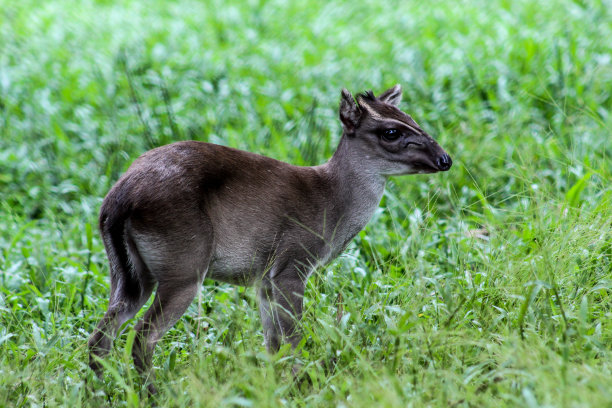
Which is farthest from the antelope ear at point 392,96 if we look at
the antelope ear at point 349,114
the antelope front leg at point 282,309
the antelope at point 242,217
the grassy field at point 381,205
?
the antelope front leg at point 282,309

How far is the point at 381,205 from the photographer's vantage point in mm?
6270

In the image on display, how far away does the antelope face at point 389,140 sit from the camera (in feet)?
15.0

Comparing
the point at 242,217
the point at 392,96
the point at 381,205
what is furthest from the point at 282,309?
the point at 381,205

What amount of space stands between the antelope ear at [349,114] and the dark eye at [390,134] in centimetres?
20

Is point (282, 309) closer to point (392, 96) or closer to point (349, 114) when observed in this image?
point (349, 114)

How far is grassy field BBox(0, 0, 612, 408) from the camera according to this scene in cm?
379

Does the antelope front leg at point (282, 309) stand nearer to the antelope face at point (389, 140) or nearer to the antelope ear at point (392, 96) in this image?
the antelope face at point (389, 140)

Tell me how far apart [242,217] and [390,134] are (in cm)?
98

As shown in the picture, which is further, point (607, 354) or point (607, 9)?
point (607, 9)

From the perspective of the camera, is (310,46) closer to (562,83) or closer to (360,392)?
(562,83)

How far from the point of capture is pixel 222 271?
441 centimetres

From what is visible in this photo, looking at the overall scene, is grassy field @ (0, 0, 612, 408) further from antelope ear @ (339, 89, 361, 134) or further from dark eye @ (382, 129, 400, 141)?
antelope ear @ (339, 89, 361, 134)

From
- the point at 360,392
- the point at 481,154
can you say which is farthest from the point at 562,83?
the point at 360,392

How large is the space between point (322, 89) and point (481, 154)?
7.51 ft
